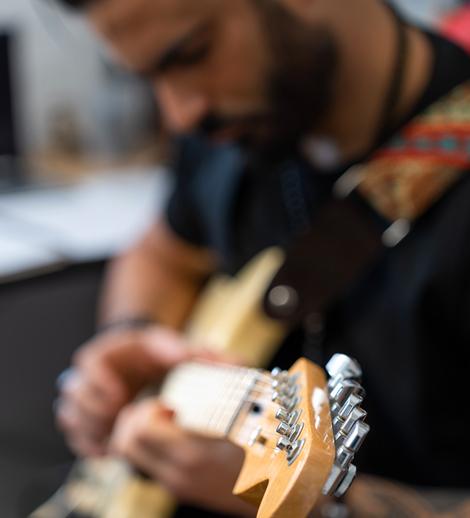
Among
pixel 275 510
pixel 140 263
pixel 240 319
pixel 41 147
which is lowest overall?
pixel 41 147

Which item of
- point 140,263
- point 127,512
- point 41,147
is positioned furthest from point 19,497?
point 41,147

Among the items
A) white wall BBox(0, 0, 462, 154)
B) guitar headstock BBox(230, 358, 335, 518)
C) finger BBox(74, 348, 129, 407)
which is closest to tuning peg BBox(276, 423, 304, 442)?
guitar headstock BBox(230, 358, 335, 518)

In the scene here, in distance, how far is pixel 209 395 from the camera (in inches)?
13.8

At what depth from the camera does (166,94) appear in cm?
62

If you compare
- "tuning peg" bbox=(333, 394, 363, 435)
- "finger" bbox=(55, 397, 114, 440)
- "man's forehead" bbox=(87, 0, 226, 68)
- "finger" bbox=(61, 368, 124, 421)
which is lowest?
"finger" bbox=(55, 397, 114, 440)

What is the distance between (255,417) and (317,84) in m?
0.46

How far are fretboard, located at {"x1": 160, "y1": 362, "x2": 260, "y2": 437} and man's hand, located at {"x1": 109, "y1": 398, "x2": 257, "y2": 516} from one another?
0.02m

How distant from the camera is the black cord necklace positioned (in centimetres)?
58

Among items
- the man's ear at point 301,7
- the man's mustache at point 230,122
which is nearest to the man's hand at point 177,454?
the man's mustache at point 230,122

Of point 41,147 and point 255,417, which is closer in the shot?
point 255,417

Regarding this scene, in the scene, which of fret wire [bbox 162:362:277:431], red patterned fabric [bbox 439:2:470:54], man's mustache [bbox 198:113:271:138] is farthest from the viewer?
red patterned fabric [bbox 439:2:470:54]

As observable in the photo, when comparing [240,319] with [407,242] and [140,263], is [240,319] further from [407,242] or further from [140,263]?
[140,263]

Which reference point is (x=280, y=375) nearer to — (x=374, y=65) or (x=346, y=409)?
(x=346, y=409)

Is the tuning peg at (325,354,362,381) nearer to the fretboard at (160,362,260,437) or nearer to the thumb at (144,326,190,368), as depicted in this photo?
the fretboard at (160,362,260,437)
